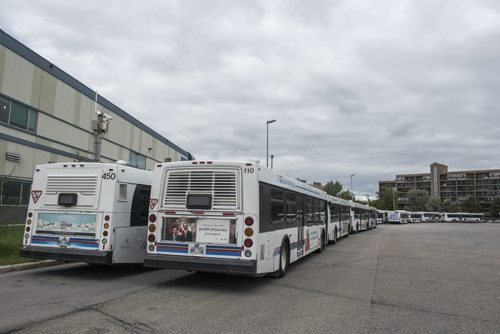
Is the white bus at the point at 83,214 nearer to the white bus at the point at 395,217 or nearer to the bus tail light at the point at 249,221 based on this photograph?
the bus tail light at the point at 249,221

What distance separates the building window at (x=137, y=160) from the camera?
40172 mm

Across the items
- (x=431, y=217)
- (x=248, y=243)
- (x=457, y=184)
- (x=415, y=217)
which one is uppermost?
(x=457, y=184)

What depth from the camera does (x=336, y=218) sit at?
23.4m

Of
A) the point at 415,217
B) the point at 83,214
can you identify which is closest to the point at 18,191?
the point at 83,214

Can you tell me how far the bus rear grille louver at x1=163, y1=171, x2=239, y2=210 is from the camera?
29.6ft

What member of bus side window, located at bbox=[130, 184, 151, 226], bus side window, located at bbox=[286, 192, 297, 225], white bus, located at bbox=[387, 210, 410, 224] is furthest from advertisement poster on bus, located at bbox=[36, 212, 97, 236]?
white bus, located at bbox=[387, 210, 410, 224]

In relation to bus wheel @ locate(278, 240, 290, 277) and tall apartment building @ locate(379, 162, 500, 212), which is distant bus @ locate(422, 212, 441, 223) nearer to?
tall apartment building @ locate(379, 162, 500, 212)

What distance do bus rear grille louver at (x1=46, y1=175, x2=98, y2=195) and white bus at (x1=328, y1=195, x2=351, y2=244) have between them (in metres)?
13.0

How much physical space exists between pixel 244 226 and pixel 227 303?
5.56 feet

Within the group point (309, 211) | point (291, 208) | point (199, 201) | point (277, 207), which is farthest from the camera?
point (309, 211)

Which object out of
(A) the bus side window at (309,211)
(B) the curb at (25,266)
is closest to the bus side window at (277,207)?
(A) the bus side window at (309,211)

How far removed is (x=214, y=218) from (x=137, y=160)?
3440cm

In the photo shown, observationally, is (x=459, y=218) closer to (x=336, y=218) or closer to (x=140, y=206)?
(x=336, y=218)

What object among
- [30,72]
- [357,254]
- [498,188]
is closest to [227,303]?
[357,254]
